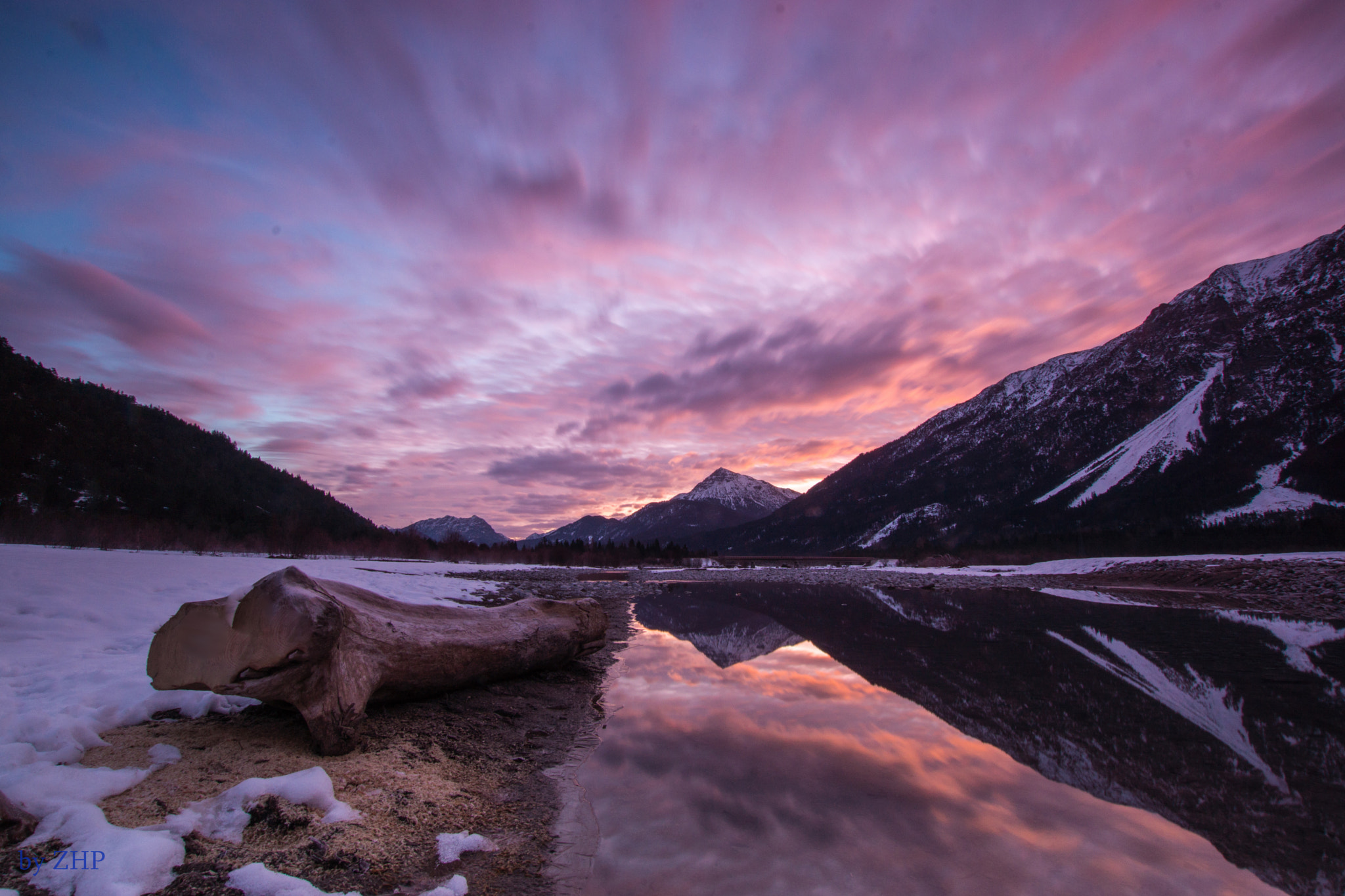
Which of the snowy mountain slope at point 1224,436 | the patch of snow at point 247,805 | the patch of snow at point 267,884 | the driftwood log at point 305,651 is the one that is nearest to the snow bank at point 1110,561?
the driftwood log at point 305,651

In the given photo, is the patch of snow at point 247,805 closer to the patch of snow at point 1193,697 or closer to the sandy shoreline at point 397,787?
the sandy shoreline at point 397,787

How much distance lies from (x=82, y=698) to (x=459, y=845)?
4.55m

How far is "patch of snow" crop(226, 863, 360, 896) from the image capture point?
3014 mm

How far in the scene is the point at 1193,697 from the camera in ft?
27.6

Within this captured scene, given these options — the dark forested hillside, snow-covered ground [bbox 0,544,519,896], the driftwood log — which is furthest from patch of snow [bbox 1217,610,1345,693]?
the dark forested hillside

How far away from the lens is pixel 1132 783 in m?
5.39

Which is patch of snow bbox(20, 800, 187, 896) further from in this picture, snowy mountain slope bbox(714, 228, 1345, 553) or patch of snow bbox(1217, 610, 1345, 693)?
snowy mountain slope bbox(714, 228, 1345, 553)

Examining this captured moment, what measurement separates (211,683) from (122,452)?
381 feet

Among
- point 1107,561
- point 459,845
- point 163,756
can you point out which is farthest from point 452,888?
point 1107,561

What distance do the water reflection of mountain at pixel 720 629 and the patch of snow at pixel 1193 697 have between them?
270 inches

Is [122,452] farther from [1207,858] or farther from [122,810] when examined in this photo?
[1207,858]

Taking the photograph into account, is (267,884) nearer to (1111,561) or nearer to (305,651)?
(305,651)

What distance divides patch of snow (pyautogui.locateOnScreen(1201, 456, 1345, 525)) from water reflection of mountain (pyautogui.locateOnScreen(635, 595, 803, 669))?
111 m

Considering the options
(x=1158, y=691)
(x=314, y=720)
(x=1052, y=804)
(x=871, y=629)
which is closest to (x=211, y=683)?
(x=314, y=720)
